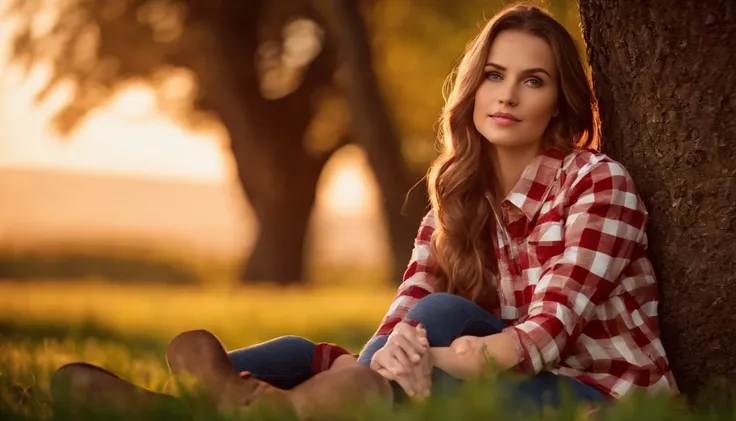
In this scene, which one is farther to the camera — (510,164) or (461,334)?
(510,164)

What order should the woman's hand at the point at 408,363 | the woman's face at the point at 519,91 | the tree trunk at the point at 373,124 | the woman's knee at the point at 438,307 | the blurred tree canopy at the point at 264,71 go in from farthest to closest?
the blurred tree canopy at the point at 264,71 < the tree trunk at the point at 373,124 < the woman's face at the point at 519,91 < the woman's knee at the point at 438,307 < the woman's hand at the point at 408,363

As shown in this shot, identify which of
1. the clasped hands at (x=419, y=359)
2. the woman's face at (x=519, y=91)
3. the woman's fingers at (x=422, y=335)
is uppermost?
the woman's face at (x=519, y=91)

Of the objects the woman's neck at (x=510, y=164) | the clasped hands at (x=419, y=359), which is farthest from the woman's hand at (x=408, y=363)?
the woman's neck at (x=510, y=164)

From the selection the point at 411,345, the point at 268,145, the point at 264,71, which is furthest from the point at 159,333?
the point at 264,71

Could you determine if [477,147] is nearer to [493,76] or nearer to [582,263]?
[493,76]

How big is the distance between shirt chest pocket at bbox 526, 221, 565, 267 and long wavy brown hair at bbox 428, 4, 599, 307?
238 mm

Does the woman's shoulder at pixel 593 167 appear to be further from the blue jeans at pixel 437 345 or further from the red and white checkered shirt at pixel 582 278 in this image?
the blue jeans at pixel 437 345

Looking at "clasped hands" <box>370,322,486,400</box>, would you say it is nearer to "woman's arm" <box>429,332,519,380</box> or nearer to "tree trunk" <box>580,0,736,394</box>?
"woman's arm" <box>429,332,519,380</box>

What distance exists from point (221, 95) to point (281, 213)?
2.16 m

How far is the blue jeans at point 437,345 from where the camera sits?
296cm

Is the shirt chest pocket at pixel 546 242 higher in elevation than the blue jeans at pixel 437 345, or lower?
higher

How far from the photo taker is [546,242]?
326 cm

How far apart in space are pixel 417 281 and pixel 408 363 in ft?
2.62

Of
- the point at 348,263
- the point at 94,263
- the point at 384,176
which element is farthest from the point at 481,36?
the point at 348,263
